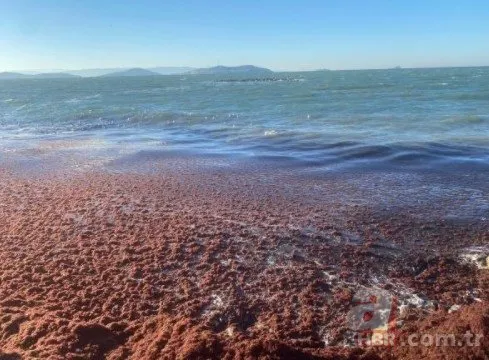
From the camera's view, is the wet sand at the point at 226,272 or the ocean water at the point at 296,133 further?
the ocean water at the point at 296,133

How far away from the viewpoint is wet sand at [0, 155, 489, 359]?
12.8 feet

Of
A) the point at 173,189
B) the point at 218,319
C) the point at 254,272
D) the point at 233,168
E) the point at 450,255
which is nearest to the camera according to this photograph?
the point at 218,319

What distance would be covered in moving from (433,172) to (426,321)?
7.17 meters

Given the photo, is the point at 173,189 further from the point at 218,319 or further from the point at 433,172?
the point at 433,172

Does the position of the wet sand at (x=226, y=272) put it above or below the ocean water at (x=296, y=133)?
below

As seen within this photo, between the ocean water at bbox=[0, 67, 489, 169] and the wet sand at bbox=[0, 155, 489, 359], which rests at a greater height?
the ocean water at bbox=[0, 67, 489, 169]

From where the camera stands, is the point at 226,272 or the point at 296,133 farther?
the point at 296,133

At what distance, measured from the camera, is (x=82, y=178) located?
10.3m

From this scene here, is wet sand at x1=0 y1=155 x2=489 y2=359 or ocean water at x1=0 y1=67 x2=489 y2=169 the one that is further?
ocean water at x1=0 y1=67 x2=489 y2=169

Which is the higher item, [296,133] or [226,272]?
[296,133]

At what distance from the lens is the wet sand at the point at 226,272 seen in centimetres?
389

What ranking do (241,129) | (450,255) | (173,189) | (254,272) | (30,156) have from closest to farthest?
(254,272) < (450,255) < (173,189) < (30,156) < (241,129)

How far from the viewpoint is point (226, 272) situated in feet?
17.7

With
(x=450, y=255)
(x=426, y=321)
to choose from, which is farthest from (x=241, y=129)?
(x=426, y=321)
